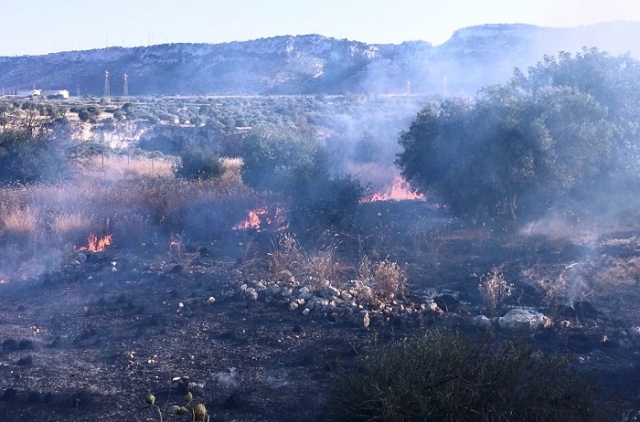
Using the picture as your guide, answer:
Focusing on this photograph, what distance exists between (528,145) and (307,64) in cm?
5783

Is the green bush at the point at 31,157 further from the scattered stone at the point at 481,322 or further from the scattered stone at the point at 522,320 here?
the scattered stone at the point at 522,320

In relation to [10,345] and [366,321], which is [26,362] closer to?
[10,345]

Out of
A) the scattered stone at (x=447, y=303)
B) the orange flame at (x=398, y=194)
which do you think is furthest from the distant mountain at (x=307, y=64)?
the scattered stone at (x=447, y=303)

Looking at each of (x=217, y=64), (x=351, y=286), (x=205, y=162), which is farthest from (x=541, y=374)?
(x=217, y=64)

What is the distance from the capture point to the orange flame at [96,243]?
38.4ft

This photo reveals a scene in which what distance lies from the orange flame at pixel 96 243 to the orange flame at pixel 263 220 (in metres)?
2.29

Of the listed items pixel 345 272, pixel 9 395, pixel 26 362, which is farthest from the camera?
pixel 345 272

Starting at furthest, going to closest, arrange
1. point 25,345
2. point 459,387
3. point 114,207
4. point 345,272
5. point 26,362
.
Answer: point 114,207 → point 345,272 → point 25,345 → point 26,362 → point 459,387

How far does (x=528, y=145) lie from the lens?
1167 cm

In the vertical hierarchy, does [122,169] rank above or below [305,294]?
above

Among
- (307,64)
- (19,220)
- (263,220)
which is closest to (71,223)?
(19,220)

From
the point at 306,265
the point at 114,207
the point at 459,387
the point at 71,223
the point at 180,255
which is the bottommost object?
the point at 180,255

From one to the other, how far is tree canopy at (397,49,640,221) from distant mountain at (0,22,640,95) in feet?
123

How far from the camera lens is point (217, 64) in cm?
7194
